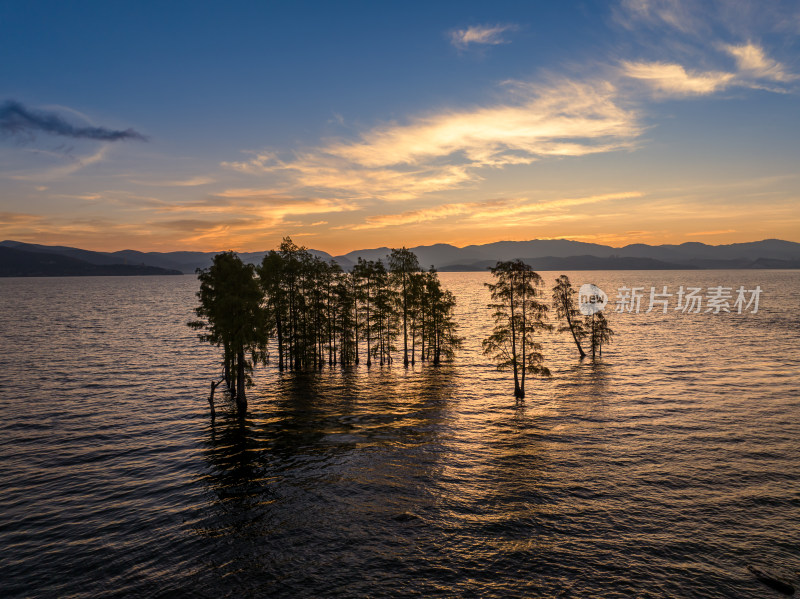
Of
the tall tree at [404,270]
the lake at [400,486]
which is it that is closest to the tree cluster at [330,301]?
the tall tree at [404,270]

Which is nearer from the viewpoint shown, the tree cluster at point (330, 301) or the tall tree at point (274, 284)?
the tall tree at point (274, 284)

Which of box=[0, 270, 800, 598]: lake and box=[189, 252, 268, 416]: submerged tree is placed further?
box=[189, 252, 268, 416]: submerged tree

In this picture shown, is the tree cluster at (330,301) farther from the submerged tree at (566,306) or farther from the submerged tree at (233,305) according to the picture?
the submerged tree at (566,306)

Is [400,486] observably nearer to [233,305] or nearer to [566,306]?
[233,305]

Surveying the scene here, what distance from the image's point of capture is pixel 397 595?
21.4 meters

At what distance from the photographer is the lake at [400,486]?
23.0 meters

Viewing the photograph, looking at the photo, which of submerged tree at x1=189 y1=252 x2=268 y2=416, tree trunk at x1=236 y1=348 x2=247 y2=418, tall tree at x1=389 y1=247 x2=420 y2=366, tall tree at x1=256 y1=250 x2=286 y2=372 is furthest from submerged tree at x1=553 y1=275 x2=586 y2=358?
tree trunk at x1=236 y1=348 x2=247 y2=418

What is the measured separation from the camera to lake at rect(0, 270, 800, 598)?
75.4 ft

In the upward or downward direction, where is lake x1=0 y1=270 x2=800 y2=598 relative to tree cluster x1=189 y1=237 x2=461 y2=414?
downward

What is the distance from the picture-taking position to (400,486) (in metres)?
33.5

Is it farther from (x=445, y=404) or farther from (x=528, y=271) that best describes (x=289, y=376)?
(x=528, y=271)

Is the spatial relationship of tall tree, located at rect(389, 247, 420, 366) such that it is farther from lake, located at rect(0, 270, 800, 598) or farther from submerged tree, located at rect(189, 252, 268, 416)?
submerged tree, located at rect(189, 252, 268, 416)

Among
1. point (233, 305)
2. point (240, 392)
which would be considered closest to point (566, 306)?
point (240, 392)

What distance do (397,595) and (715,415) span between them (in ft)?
157
